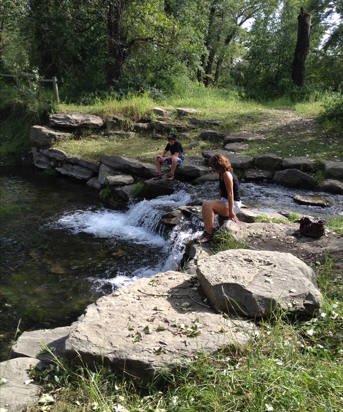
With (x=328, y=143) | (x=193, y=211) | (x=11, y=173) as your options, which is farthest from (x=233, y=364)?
(x=11, y=173)

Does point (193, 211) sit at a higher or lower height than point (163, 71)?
lower

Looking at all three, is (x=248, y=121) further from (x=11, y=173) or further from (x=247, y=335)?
(x=247, y=335)

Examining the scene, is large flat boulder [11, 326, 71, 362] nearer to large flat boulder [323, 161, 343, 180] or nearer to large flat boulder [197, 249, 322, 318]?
large flat boulder [197, 249, 322, 318]

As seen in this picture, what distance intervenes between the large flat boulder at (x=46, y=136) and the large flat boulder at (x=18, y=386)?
9631 mm

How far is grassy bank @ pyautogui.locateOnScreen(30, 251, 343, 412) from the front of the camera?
89.6 inches

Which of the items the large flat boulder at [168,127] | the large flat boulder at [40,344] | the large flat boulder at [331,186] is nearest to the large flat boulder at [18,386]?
the large flat boulder at [40,344]

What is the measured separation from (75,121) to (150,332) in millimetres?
10130

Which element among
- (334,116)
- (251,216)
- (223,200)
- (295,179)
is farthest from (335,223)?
(334,116)

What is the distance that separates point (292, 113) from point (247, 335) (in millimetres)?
11428

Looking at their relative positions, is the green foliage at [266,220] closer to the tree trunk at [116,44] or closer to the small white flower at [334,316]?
the small white flower at [334,316]

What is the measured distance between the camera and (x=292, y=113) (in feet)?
41.7

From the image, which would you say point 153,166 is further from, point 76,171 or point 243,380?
point 243,380

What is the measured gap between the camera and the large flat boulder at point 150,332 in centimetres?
272

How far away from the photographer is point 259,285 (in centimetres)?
313
